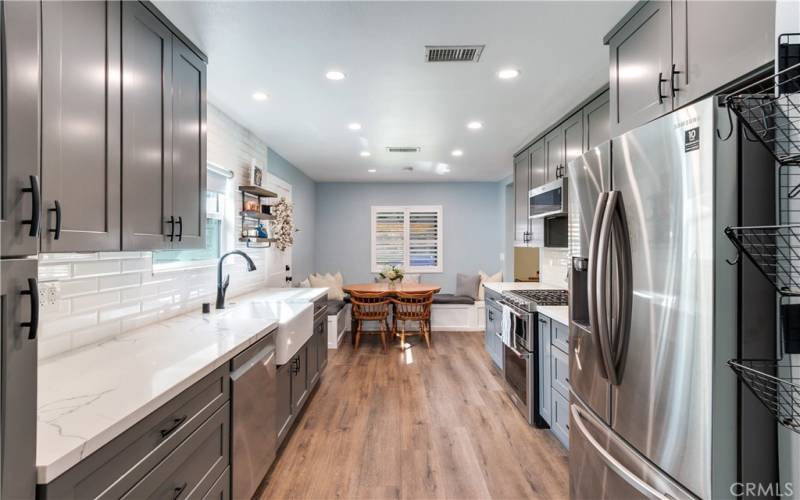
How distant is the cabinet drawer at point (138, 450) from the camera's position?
0.90 meters

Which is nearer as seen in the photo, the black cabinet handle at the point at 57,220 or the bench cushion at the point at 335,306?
the black cabinet handle at the point at 57,220

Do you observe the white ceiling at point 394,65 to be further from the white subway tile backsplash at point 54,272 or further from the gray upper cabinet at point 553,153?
the white subway tile backsplash at point 54,272

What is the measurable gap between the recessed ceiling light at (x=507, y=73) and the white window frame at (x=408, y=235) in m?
4.56

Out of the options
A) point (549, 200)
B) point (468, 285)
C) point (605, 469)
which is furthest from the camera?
point (468, 285)

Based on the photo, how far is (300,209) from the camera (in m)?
5.94

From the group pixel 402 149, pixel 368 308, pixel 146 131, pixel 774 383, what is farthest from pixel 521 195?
pixel 146 131

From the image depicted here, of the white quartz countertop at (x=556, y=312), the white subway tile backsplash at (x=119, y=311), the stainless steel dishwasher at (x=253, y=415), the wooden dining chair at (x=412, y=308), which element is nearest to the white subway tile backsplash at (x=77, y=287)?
the white subway tile backsplash at (x=119, y=311)

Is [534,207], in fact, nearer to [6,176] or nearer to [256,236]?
[256,236]

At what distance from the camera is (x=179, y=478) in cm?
132

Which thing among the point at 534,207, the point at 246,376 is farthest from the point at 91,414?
the point at 534,207

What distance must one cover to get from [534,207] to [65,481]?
3.90 m

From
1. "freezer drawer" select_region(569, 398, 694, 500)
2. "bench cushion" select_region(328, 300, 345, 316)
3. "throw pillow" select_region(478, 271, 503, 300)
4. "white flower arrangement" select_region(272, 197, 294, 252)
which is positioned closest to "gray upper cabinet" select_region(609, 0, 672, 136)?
"freezer drawer" select_region(569, 398, 694, 500)

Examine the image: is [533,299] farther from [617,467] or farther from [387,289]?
[387,289]

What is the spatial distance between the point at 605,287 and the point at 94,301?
7.49 ft
